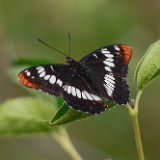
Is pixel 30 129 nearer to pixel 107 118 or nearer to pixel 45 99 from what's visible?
pixel 45 99

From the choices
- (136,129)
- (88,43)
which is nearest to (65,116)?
(136,129)

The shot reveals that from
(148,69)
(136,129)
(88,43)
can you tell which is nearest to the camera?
(136,129)

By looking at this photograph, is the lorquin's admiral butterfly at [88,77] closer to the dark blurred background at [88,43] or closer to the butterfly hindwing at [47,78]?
the butterfly hindwing at [47,78]

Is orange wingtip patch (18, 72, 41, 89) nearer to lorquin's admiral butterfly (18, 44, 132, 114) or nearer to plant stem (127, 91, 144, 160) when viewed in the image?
lorquin's admiral butterfly (18, 44, 132, 114)

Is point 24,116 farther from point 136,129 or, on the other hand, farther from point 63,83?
point 136,129

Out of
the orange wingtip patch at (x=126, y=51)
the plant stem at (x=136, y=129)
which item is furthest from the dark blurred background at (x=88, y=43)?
the plant stem at (x=136, y=129)

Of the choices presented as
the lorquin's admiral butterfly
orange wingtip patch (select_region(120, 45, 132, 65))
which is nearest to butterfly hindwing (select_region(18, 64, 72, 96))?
the lorquin's admiral butterfly
